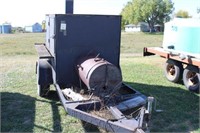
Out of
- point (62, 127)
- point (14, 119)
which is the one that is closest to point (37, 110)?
point (14, 119)

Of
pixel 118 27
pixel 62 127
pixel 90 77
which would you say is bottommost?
pixel 62 127

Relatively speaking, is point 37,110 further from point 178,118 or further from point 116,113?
point 178,118

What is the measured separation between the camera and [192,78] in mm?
7980

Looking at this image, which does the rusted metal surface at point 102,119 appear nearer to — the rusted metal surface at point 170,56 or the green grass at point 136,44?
the rusted metal surface at point 170,56

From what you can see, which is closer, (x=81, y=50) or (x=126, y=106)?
(x=126, y=106)

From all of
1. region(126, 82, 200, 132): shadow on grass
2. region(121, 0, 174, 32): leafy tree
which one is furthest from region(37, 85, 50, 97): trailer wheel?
region(121, 0, 174, 32): leafy tree

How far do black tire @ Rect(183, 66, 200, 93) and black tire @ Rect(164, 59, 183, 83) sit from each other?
0.52m

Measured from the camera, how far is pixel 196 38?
7.66 metres

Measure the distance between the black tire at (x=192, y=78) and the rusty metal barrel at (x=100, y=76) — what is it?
3328 millimetres

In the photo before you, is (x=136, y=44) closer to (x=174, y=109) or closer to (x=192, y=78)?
(x=192, y=78)

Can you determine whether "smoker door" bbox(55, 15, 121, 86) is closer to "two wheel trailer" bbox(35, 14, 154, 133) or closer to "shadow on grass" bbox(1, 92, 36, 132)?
"two wheel trailer" bbox(35, 14, 154, 133)

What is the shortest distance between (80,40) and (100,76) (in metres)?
1.14

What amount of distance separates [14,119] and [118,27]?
281 centimetres

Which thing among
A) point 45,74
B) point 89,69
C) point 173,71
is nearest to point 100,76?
point 89,69
